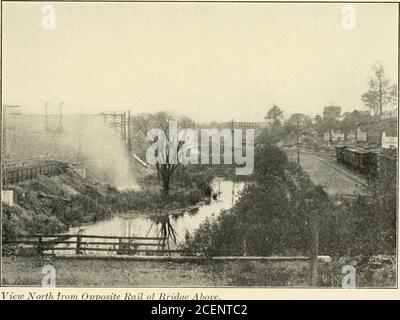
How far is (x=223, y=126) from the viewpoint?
8.59 metres

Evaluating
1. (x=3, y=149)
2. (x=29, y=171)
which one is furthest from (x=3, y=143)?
(x=29, y=171)

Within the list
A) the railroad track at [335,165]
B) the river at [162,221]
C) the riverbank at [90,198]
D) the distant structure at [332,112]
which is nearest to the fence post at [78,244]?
the river at [162,221]

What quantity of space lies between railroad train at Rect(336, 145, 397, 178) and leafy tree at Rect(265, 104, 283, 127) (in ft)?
4.22

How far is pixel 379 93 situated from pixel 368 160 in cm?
121

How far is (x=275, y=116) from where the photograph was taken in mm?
8641

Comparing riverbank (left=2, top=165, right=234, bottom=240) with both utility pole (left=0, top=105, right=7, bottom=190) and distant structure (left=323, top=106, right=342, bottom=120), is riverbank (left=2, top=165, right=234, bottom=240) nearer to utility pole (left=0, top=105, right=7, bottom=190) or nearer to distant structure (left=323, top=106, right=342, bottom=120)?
utility pole (left=0, top=105, right=7, bottom=190)

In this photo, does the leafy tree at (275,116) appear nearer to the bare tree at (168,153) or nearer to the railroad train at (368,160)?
the railroad train at (368,160)

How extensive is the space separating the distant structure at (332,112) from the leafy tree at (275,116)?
80 cm

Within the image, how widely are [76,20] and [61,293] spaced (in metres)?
4.74

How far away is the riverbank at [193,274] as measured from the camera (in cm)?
823

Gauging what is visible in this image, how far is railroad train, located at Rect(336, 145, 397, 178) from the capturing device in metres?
8.45

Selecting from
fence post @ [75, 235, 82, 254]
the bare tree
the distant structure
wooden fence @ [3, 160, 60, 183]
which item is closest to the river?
fence post @ [75, 235, 82, 254]
